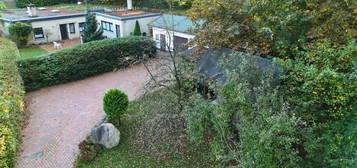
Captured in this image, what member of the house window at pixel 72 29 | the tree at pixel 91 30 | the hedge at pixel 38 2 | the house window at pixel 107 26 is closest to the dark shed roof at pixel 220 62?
the tree at pixel 91 30

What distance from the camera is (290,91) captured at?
801 cm

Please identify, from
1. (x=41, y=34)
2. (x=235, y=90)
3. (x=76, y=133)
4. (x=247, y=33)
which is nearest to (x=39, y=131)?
(x=76, y=133)

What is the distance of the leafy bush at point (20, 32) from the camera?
24.1 m

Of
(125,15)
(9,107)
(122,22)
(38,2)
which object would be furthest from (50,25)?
(38,2)

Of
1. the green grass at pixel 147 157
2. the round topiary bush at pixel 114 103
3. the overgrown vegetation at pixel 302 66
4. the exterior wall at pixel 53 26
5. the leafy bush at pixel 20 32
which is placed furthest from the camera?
the exterior wall at pixel 53 26

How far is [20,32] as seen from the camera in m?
24.5

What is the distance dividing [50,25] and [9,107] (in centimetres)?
1854

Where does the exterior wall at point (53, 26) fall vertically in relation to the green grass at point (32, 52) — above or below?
above

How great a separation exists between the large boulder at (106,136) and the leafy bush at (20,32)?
18.5 metres

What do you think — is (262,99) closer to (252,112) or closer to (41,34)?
(252,112)

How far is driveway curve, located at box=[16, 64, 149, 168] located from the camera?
10.5 metres

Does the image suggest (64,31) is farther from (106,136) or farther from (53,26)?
(106,136)

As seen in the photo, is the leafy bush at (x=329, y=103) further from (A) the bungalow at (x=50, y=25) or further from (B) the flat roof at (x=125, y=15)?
(A) the bungalow at (x=50, y=25)

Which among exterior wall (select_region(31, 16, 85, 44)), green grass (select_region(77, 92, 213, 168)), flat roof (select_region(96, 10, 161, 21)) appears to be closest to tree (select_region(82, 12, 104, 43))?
flat roof (select_region(96, 10, 161, 21))
